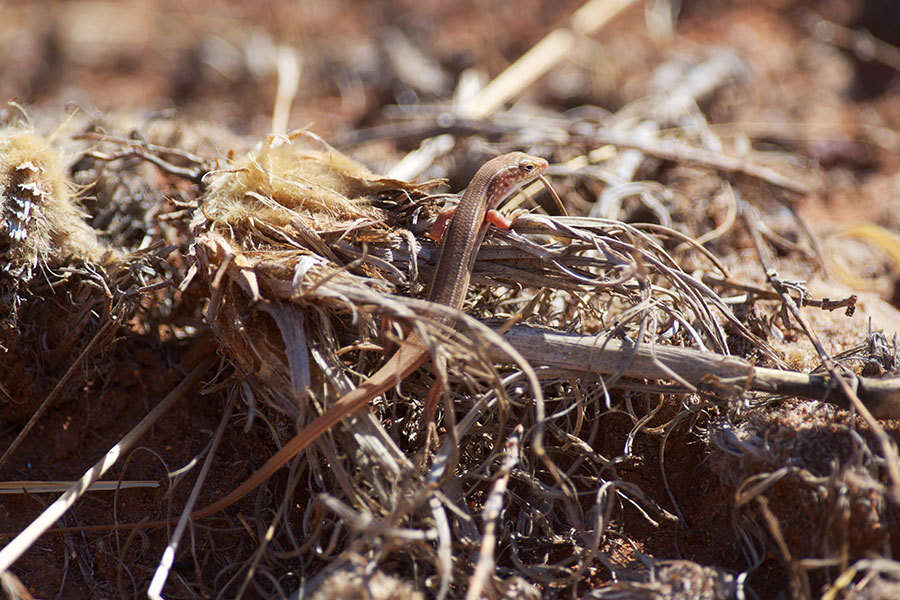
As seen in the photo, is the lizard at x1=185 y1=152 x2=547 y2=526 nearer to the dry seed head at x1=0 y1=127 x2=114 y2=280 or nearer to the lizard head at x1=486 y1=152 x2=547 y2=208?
the lizard head at x1=486 y1=152 x2=547 y2=208

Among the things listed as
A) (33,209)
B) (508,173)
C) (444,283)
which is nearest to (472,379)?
(444,283)

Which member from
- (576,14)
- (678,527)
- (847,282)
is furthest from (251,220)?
(576,14)

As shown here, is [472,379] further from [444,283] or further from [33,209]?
[33,209]

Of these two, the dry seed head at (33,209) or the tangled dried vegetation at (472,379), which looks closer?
the tangled dried vegetation at (472,379)

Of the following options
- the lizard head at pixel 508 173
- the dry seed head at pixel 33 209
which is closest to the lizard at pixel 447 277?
the lizard head at pixel 508 173

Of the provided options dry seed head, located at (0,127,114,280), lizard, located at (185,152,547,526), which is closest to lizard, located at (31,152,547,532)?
lizard, located at (185,152,547,526)

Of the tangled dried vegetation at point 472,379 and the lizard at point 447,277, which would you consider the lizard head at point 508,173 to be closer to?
the lizard at point 447,277
